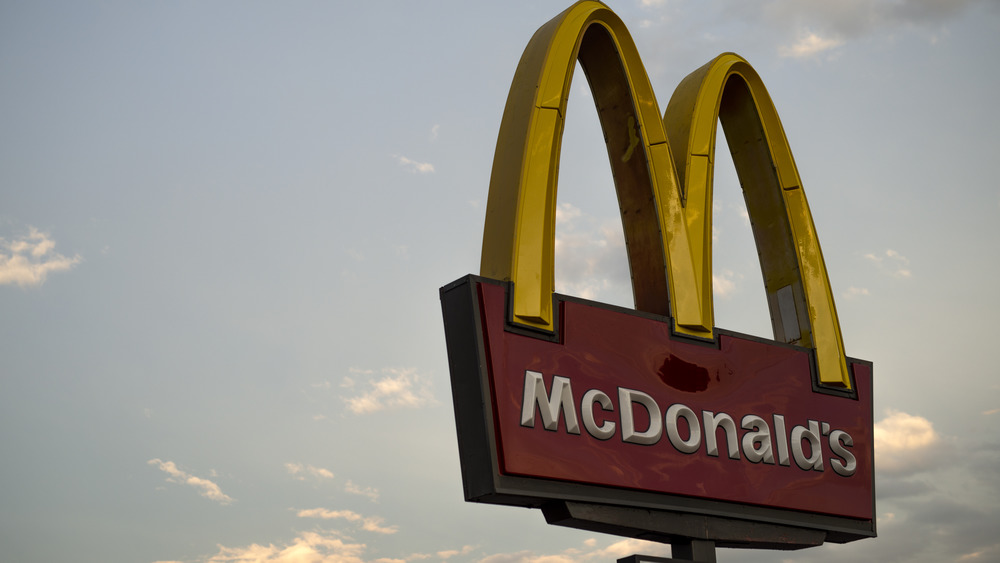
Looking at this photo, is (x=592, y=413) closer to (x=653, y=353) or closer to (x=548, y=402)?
(x=548, y=402)

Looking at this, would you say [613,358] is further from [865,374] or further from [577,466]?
[865,374]

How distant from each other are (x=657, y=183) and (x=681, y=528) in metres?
3.39

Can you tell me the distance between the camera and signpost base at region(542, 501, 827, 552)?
27.4 ft

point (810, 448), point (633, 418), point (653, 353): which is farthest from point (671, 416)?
point (810, 448)

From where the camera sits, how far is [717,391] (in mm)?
9750

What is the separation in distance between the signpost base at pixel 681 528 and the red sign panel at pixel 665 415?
0.20 meters

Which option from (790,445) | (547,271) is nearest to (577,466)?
(547,271)

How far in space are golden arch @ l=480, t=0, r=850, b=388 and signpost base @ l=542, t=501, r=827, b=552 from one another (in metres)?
1.64

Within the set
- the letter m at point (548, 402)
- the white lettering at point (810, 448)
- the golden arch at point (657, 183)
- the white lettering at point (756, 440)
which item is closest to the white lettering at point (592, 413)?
the letter m at point (548, 402)

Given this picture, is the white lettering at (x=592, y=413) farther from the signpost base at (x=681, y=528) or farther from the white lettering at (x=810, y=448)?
the white lettering at (x=810, y=448)

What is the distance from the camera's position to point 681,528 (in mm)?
9031

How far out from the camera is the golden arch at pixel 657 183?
8656 millimetres

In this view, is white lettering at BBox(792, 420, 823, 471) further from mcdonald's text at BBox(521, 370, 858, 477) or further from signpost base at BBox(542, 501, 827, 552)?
signpost base at BBox(542, 501, 827, 552)

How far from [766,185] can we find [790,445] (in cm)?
334
